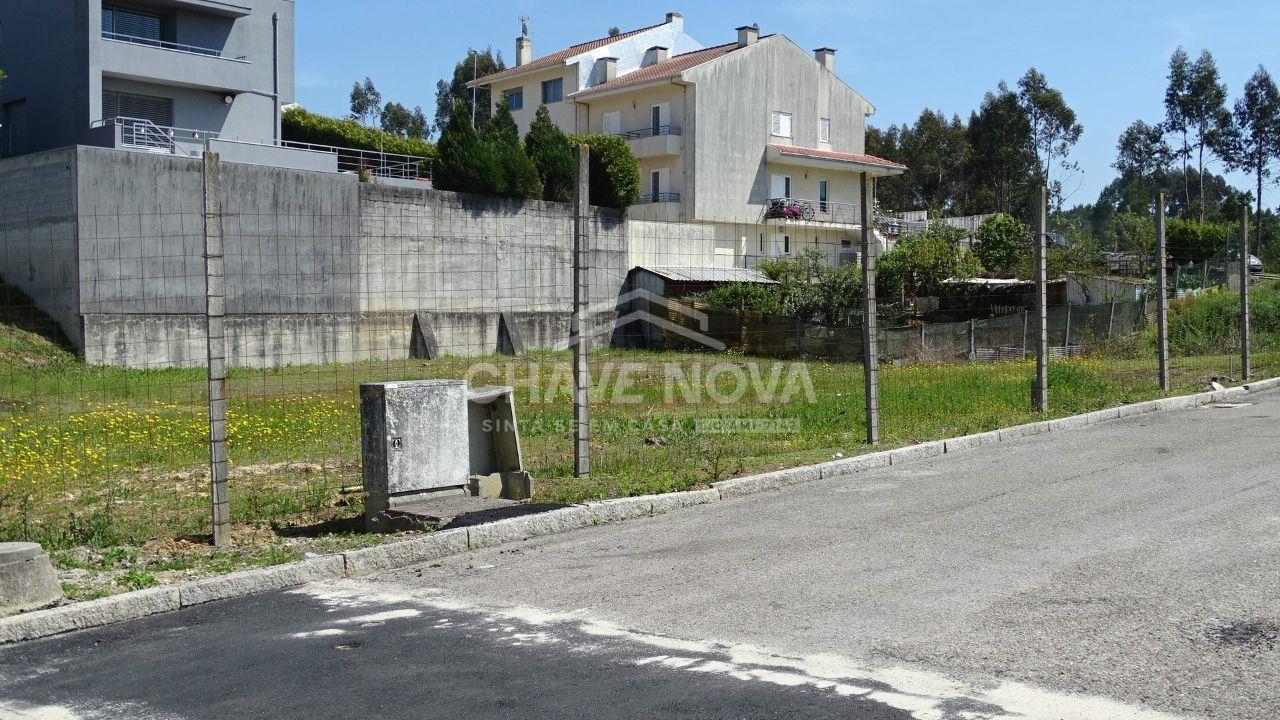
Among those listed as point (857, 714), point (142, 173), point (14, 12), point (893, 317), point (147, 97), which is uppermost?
point (14, 12)

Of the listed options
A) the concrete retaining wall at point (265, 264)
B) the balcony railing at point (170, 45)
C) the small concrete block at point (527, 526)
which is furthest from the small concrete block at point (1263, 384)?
the balcony railing at point (170, 45)

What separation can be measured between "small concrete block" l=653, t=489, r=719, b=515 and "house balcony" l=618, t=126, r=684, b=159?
37.5m

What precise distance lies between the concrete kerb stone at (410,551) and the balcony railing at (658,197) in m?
35.0

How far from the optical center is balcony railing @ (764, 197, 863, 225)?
48781mm

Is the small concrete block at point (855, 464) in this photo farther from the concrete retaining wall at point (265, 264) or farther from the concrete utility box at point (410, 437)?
the concrete retaining wall at point (265, 264)

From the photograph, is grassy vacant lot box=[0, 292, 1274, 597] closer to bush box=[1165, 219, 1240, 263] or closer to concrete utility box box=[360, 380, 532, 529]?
concrete utility box box=[360, 380, 532, 529]

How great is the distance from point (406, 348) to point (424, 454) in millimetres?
19573

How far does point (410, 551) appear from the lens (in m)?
7.82

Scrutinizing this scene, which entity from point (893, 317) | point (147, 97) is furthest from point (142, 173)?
point (893, 317)

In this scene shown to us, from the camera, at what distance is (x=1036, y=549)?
7.59m

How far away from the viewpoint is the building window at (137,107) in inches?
1282

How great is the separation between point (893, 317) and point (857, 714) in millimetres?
30180

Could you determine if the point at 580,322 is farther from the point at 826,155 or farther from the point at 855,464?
the point at 826,155

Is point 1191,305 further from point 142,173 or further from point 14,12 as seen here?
point 14,12
